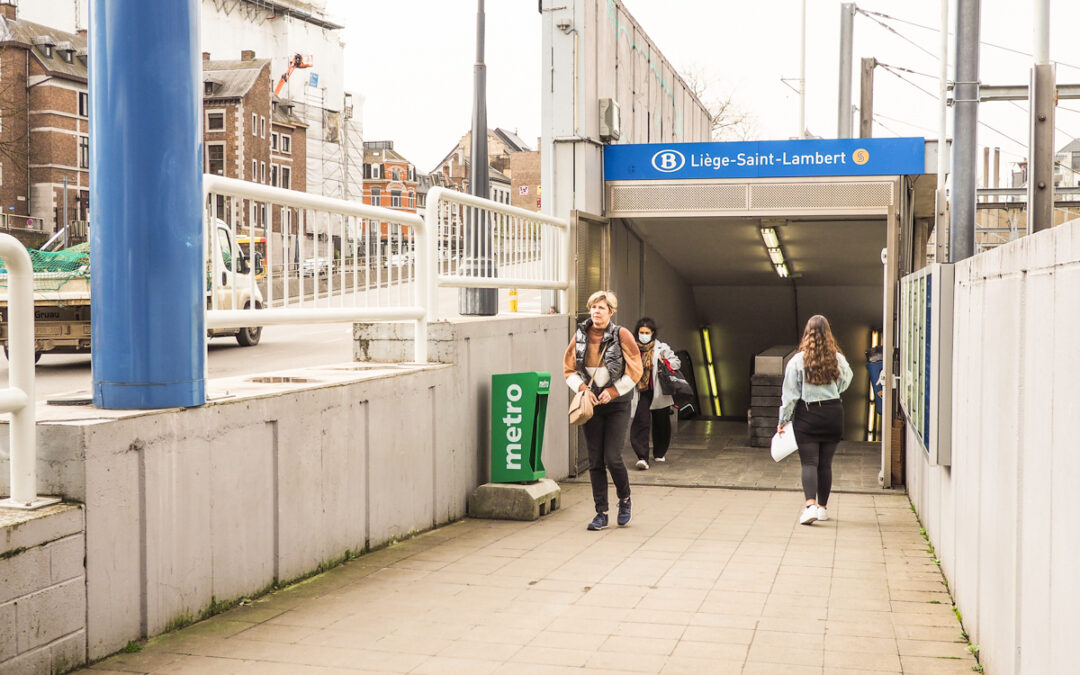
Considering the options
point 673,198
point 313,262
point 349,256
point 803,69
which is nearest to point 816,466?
point 349,256

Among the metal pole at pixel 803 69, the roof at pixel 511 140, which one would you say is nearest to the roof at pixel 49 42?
the metal pole at pixel 803 69

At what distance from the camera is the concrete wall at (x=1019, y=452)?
10.4 feet

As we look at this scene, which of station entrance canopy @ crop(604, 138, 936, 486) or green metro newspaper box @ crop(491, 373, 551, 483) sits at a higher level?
station entrance canopy @ crop(604, 138, 936, 486)

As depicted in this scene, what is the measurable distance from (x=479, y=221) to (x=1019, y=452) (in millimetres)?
6722

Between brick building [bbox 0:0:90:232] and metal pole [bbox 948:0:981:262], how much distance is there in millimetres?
61182

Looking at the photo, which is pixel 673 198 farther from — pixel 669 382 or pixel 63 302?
pixel 63 302

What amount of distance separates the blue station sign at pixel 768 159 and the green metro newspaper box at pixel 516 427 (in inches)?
195

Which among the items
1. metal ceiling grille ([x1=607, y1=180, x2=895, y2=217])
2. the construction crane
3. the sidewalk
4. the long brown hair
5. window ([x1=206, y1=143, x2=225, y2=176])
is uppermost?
the construction crane

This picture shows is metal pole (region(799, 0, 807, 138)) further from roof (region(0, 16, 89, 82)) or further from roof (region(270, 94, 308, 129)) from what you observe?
roof (region(270, 94, 308, 129))

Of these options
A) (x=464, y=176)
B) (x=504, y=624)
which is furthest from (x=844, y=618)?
(x=464, y=176)

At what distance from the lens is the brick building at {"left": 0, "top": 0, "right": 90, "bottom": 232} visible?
63188 mm

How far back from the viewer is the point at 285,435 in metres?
6.36

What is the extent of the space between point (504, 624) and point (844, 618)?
1.73m

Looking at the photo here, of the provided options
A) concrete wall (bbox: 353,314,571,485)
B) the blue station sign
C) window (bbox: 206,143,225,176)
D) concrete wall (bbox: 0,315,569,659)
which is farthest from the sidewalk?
window (bbox: 206,143,225,176)
